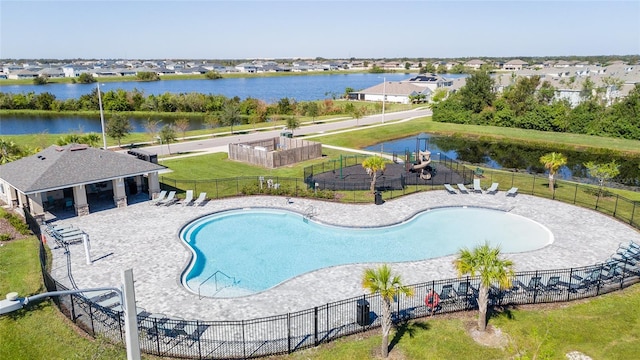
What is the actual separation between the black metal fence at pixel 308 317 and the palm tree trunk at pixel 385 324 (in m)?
1.54

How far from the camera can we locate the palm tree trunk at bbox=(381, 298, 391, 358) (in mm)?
13961

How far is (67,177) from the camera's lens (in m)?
25.8

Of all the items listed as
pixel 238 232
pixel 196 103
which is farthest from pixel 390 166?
pixel 196 103

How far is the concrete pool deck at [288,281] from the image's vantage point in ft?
57.8

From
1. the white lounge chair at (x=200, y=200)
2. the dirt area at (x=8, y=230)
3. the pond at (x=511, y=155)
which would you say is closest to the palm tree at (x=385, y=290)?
the white lounge chair at (x=200, y=200)

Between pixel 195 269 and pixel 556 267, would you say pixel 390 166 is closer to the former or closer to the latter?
pixel 556 267

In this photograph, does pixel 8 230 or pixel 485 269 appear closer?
pixel 485 269

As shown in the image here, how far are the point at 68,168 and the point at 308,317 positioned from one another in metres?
18.8

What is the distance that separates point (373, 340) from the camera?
49.8 feet

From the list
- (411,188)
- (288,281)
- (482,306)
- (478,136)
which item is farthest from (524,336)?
(478,136)

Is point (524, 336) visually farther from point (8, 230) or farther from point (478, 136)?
point (478, 136)

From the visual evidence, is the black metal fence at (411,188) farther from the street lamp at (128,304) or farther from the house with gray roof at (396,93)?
the house with gray roof at (396,93)

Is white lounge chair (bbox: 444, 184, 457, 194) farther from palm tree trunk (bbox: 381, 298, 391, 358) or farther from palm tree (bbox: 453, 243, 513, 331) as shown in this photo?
palm tree trunk (bbox: 381, 298, 391, 358)

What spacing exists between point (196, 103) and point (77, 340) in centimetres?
8513
